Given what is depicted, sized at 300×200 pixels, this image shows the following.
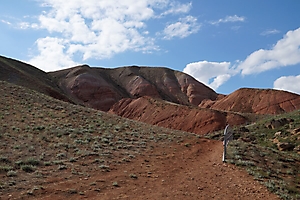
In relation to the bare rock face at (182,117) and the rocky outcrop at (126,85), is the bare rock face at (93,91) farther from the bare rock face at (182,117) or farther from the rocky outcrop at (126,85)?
the bare rock face at (182,117)

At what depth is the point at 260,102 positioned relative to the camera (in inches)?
2724

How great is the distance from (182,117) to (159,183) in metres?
42.5

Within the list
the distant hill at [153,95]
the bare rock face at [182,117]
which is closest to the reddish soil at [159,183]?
the bare rock face at [182,117]

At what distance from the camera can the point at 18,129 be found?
17156 millimetres

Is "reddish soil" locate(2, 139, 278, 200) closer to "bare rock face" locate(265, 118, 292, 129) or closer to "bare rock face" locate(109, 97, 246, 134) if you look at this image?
"bare rock face" locate(265, 118, 292, 129)

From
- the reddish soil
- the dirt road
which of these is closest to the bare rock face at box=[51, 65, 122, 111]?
the dirt road

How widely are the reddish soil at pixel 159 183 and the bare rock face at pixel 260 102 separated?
183ft

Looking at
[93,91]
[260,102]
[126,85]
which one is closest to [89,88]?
[93,91]

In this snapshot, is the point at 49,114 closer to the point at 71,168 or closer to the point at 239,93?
the point at 71,168

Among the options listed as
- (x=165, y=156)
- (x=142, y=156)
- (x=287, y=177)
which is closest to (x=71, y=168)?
(x=142, y=156)

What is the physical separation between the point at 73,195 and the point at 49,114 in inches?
624

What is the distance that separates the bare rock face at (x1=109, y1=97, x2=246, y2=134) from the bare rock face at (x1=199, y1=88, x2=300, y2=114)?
18270 mm

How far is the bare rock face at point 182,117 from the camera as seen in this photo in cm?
4938

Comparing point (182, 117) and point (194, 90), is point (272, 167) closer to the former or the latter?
point (182, 117)
